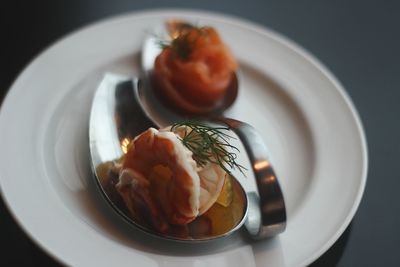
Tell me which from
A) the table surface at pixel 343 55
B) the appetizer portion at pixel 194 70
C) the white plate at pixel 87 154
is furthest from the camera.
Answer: the appetizer portion at pixel 194 70

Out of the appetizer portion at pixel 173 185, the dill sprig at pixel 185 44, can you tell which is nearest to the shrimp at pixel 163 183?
the appetizer portion at pixel 173 185

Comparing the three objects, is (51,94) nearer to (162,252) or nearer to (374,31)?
(162,252)

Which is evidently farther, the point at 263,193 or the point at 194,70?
the point at 194,70

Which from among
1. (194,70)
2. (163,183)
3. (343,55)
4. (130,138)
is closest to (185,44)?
(194,70)

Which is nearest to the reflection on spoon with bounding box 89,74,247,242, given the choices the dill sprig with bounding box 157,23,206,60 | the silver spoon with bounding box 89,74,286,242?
the silver spoon with bounding box 89,74,286,242

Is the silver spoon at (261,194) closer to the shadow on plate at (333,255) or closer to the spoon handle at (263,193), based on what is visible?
the spoon handle at (263,193)

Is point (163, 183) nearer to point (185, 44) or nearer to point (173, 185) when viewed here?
point (173, 185)

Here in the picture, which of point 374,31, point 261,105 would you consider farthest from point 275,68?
point 374,31

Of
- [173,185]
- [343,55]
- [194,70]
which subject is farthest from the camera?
[343,55]
